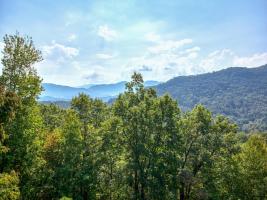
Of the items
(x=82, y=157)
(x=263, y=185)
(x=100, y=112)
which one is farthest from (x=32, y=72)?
(x=263, y=185)

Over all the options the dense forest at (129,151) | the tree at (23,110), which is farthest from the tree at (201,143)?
the tree at (23,110)

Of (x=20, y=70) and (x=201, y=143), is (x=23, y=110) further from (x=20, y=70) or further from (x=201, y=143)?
(x=201, y=143)

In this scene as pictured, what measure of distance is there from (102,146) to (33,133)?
435 inches

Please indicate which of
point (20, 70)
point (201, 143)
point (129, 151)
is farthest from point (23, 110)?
point (201, 143)

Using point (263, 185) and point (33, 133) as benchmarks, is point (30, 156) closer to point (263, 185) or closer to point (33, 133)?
point (33, 133)

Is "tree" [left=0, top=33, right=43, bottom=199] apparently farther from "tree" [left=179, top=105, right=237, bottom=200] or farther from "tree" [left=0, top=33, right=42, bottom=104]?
"tree" [left=179, top=105, right=237, bottom=200]

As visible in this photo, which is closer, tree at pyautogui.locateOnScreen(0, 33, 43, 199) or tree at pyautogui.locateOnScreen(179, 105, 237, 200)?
tree at pyautogui.locateOnScreen(0, 33, 43, 199)

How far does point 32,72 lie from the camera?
37188mm

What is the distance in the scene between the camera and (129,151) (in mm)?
43656

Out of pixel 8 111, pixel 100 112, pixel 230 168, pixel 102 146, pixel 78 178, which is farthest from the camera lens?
pixel 100 112

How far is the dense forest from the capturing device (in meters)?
35.9

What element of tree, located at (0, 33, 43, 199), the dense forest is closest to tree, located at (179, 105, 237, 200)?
the dense forest

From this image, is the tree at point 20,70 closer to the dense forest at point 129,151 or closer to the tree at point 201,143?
the dense forest at point 129,151

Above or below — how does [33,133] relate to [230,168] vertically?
above
